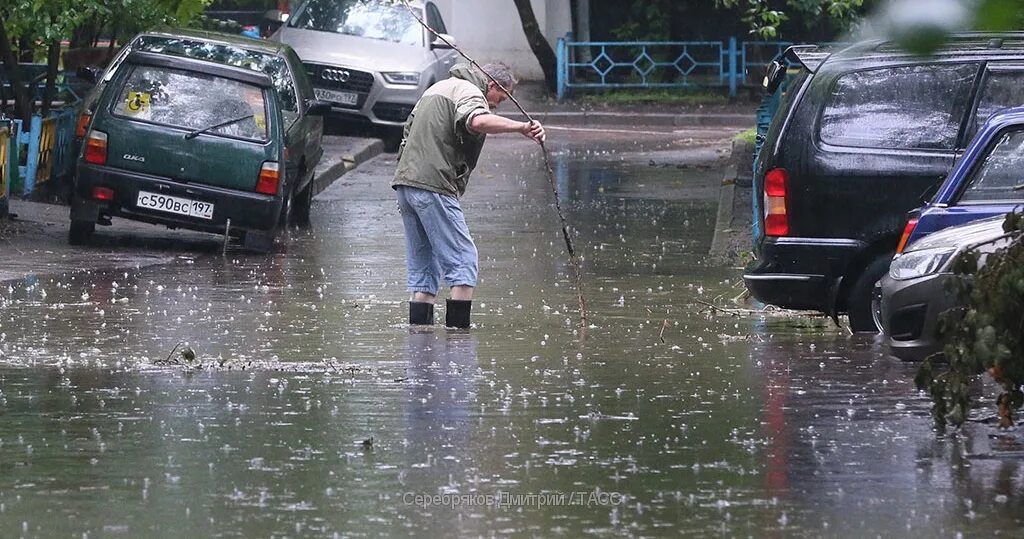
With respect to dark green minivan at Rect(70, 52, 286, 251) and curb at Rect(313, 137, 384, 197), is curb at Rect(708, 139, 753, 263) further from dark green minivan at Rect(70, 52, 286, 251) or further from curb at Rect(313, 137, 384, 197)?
curb at Rect(313, 137, 384, 197)

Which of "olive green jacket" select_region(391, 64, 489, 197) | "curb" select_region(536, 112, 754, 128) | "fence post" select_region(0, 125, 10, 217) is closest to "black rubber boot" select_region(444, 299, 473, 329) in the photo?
"olive green jacket" select_region(391, 64, 489, 197)

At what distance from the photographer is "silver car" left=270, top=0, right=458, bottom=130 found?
2261 centimetres

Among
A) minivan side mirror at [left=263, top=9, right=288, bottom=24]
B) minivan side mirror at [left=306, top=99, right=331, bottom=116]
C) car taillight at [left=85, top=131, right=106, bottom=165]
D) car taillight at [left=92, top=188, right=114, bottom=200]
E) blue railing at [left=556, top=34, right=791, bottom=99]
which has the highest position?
car taillight at [left=85, top=131, right=106, bottom=165]

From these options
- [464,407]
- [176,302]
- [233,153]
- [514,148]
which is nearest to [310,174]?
[233,153]

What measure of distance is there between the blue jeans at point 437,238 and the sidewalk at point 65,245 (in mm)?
3156

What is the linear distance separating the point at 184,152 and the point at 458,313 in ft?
15.3

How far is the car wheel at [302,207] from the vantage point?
16.5 meters

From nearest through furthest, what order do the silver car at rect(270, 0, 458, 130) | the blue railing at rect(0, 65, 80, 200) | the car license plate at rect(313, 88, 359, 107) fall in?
the blue railing at rect(0, 65, 80, 200) < the silver car at rect(270, 0, 458, 130) < the car license plate at rect(313, 88, 359, 107)

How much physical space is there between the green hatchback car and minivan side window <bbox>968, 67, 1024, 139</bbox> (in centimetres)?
626

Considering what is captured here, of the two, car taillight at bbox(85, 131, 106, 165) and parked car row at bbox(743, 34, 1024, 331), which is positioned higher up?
parked car row at bbox(743, 34, 1024, 331)

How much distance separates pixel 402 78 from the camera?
22.7 m

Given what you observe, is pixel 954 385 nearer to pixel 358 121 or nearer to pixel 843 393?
pixel 843 393

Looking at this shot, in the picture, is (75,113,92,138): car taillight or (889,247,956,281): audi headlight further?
(75,113,92,138): car taillight

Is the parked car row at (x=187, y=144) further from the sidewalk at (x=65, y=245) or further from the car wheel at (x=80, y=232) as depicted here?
the sidewalk at (x=65, y=245)
